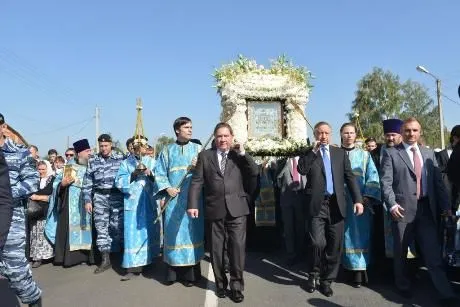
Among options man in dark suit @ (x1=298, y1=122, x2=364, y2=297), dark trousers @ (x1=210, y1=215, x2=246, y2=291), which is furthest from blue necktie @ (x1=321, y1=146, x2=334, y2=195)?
dark trousers @ (x1=210, y1=215, x2=246, y2=291)

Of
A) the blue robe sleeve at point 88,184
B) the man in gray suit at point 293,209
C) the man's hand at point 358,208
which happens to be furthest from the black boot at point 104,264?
the man's hand at point 358,208

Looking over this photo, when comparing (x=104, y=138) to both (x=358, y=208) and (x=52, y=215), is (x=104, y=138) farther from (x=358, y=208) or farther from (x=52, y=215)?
(x=358, y=208)

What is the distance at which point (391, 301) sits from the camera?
15.2 feet

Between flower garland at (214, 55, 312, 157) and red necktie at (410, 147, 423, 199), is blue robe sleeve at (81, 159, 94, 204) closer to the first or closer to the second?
flower garland at (214, 55, 312, 157)

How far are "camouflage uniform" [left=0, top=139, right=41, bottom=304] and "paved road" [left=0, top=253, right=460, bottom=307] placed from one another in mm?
968

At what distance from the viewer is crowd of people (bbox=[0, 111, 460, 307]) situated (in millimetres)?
4711

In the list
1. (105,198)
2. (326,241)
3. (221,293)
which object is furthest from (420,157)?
(105,198)

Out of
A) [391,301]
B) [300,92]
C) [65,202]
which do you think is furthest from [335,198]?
[65,202]

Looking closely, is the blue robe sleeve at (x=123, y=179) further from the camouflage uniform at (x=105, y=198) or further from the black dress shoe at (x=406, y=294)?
the black dress shoe at (x=406, y=294)

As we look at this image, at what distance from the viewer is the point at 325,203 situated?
505 cm

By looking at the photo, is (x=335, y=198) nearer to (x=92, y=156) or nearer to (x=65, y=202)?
(x=92, y=156)

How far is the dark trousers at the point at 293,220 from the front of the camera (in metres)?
6.66

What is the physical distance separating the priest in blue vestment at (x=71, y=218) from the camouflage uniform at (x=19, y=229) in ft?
8.83

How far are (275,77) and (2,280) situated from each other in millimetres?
5675
